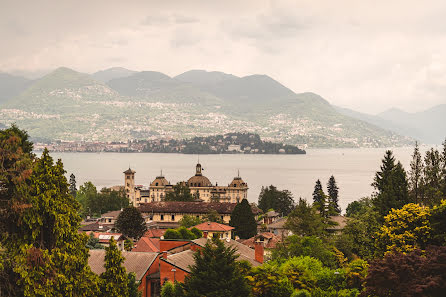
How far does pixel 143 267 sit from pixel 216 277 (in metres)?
6.75

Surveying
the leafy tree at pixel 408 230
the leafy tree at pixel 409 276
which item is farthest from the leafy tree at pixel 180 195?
the leafy tree at pixel 409 276

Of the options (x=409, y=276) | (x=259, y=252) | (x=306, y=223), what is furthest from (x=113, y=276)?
(x=306, y=223)

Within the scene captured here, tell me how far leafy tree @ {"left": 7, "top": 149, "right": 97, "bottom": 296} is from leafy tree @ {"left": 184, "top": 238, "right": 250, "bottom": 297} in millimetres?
3794

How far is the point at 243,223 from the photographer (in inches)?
2030

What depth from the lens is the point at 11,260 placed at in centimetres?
1434

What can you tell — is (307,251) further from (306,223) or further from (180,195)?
(180,195)

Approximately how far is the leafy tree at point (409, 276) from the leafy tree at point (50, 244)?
935 cm

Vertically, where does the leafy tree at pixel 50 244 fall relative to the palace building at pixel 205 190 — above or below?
above

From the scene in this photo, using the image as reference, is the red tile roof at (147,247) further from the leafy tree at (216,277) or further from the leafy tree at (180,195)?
the leafy tree at (180,195)

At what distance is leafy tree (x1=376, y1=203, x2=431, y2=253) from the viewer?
2227 cm

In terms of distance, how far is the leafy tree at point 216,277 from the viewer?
17406 millimetres

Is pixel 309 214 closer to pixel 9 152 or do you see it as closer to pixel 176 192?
pixel 9 152

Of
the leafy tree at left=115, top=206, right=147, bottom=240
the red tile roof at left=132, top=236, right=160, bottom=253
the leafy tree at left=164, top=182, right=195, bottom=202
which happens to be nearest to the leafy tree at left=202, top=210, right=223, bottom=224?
the leafy tree at left=115, top=206, right=147, bottom=240

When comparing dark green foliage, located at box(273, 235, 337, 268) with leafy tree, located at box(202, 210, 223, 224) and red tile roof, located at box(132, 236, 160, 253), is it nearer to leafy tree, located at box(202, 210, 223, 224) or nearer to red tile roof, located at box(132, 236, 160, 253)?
red tile roof, located at box(132, 236, 160, 253)
